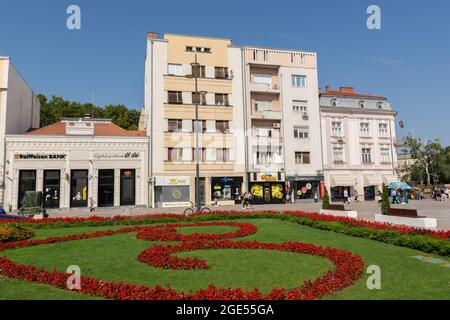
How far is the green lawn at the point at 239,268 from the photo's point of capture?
22.3ft

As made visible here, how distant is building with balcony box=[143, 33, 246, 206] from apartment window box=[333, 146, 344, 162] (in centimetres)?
1302

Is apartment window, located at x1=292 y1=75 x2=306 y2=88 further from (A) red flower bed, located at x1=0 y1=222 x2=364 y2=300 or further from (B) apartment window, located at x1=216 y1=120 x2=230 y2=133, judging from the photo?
(A) red flower bed, located at x1=0 y1=222 x2=364 y2=300

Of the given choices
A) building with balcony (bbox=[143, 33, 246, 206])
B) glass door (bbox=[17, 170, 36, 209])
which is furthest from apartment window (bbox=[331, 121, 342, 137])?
glass door (bbox=[17, 170, 36, 209])

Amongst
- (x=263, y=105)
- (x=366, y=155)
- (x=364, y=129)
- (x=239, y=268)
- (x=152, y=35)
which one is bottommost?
(x=239, y=268)

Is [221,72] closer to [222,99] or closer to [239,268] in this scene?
[222,99]

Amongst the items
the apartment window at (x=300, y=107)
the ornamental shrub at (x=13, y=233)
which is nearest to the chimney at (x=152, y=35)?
the apartment window at (x=300, y=107)

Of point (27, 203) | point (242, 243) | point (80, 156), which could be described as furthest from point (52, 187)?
point (242, 243)

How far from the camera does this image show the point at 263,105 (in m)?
45.5

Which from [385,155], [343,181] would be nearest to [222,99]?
[343,181]

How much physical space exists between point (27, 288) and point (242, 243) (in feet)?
22.6

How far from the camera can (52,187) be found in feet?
119

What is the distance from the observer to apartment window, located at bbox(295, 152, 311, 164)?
146 ft

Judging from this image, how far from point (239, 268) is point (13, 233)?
9.78 metres

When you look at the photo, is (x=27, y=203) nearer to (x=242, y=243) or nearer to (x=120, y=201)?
(x=120, y=201)
